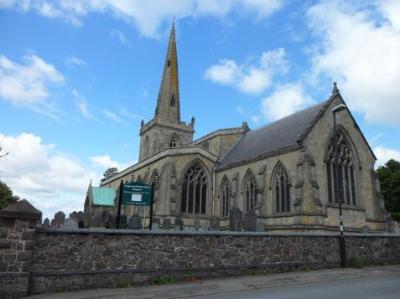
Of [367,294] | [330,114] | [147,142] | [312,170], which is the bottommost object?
[367,294]

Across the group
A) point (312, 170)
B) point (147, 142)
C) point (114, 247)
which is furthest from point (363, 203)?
point (147, 142)

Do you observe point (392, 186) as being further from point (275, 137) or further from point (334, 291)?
point (334, 291)

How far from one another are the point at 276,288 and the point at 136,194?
655 centimetres

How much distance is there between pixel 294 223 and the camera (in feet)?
73.8

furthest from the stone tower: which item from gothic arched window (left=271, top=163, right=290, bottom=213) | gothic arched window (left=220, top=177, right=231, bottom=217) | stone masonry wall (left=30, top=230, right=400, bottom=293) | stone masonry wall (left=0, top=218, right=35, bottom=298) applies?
stone masonry wall (left=0, top=218, right=35, bottom=298)

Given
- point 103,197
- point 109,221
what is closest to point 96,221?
point 109,221

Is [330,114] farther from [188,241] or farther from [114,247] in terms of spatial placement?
[114,247]

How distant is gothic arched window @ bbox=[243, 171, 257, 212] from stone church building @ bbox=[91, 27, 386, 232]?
0.08 metres

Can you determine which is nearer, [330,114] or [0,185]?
[330,114]

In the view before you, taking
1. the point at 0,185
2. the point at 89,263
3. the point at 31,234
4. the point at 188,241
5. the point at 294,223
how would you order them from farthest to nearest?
1. the point at 0,185
2. the point at 294,223
3. the point at 188,241
4. the point at 89,263
5. the point at 31,234

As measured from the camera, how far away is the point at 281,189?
25359 millimetres

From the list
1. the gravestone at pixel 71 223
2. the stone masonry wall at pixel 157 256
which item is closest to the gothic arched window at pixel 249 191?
the stone masonry wall at pixel 157 256

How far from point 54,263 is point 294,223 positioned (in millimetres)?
15702

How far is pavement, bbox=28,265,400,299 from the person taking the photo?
9891 millimetres
